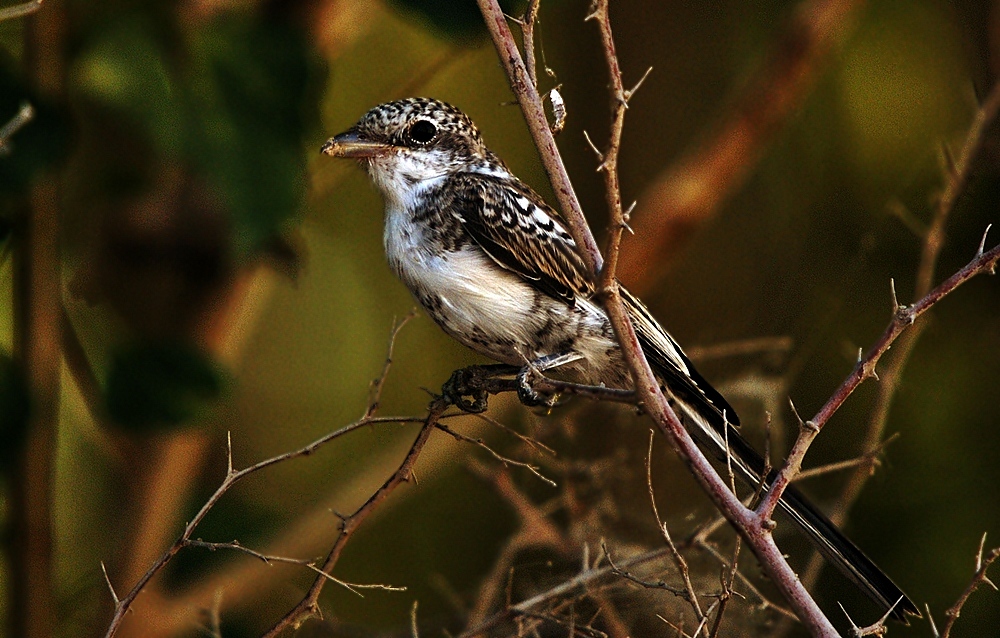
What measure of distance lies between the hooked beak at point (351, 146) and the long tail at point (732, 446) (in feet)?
2.84

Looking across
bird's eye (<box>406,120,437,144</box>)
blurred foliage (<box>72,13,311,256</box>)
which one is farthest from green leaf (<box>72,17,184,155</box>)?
bird's eye (<box>406,120,437,144</box>)

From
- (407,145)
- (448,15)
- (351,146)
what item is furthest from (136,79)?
(448,15)

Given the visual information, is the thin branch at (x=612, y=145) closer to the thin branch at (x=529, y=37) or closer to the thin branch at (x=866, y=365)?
the thin branch at (x=529, y=37)

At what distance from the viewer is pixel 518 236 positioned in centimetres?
298

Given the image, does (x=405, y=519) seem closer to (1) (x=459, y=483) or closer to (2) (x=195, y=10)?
(1) (x=459, y=483)

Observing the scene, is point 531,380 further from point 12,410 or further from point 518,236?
point 12,410

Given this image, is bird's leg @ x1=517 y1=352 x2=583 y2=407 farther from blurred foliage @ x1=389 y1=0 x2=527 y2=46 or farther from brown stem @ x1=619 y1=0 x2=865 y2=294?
brown stem @ x1=619 y1=0 x2=865 y2=294

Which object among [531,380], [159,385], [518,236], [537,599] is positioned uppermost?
[518,236]

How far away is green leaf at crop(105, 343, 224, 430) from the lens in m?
3.34

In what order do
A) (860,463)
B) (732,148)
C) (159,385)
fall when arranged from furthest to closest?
(732,148) < (159,385) < (860,463)

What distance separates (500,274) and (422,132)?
1.97 ft

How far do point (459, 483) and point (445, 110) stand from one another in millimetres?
3516

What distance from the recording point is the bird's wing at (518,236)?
2943 millimetres

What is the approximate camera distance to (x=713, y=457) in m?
2.82
